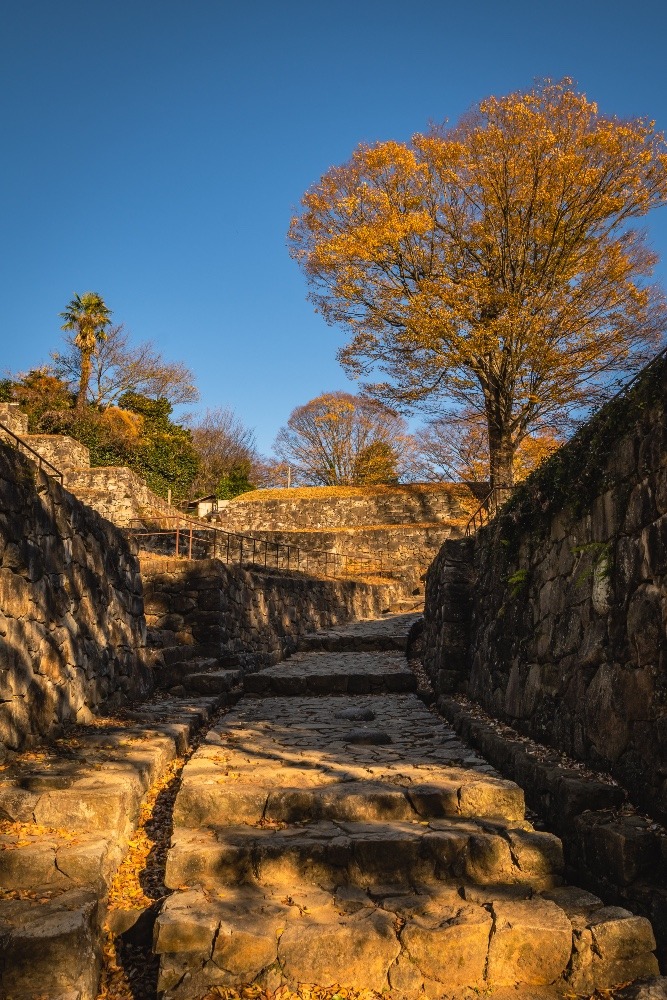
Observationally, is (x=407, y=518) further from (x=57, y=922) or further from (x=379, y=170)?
(x=57, y=922)

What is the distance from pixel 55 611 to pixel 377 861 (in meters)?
3.16

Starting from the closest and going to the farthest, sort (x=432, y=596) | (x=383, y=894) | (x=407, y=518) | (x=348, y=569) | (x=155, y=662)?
(x=383, y=894)
(x=155, y=662)
(x=432, y=596)
(x=348, y=569)
(x=407, y=518)

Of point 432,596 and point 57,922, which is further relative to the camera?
point 432,596

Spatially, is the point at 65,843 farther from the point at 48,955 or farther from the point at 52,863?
the point at 48,955

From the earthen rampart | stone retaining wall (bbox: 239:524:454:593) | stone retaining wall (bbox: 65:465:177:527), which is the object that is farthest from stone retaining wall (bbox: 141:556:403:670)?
the earthen rampart

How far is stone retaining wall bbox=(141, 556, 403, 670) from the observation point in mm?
9062

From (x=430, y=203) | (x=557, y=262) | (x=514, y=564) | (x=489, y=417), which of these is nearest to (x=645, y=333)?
(x=557, y=262)

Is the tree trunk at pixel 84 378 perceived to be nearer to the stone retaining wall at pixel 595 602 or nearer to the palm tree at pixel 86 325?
the palm tree at pixel 86 325

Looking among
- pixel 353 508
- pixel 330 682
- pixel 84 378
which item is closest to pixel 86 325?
pixel 84 378

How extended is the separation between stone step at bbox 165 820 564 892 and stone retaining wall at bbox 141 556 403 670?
5.02 metres

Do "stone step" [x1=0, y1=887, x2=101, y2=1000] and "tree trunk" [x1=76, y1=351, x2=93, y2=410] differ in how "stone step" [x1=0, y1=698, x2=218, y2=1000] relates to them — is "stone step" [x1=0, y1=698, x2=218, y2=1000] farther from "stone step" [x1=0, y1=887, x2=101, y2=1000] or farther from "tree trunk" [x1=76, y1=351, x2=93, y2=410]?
"tree trunk" [x1=76, y1=351, x2=93, y2=410]

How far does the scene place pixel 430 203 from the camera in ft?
64.8

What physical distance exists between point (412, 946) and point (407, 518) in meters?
22.5

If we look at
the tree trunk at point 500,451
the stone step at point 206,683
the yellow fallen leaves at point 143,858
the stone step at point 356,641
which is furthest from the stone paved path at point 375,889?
the tree trunk at point 500,451
